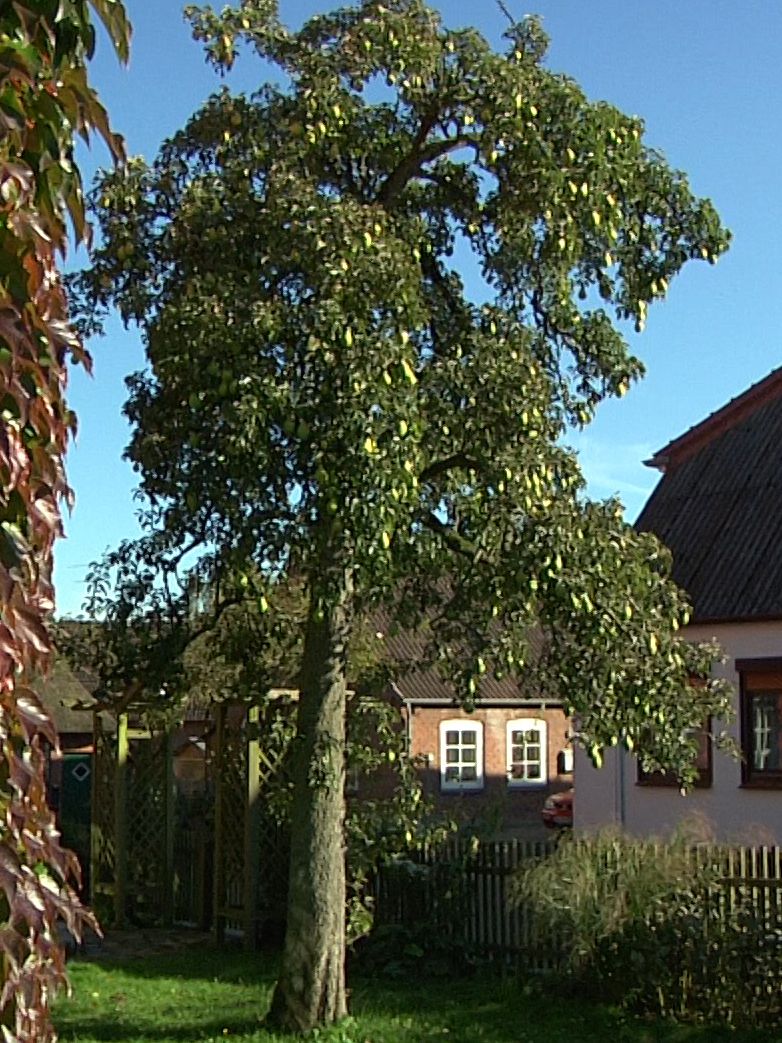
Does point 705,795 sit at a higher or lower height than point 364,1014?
higher

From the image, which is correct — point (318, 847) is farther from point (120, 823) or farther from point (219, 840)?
point (120, 823)

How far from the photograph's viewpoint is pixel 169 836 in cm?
1877

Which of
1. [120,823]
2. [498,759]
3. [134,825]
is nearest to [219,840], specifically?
[120,823]

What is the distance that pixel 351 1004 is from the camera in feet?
40.4

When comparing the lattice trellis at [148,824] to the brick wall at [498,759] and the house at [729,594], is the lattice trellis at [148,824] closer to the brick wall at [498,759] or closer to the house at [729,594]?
the house at [729,594]

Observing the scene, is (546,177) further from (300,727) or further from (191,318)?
(300,727)

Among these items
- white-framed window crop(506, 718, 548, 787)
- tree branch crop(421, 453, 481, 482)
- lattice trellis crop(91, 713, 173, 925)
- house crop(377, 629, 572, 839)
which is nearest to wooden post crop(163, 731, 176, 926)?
lattice trellis crop(91, 713, 173, 925)

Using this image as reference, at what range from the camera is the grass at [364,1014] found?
1115 centimetres

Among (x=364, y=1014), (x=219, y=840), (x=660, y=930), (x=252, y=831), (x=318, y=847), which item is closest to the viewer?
(x=318, y=847)

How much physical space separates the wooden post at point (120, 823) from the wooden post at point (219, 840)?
4.91ft

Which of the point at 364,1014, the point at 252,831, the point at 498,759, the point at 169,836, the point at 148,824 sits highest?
the point at 498,759

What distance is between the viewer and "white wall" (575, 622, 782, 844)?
20.7 meters

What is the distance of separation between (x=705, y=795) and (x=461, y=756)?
16.0m

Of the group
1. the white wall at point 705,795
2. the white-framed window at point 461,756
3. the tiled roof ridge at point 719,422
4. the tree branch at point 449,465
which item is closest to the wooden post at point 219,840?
the white wall at point 705,795
